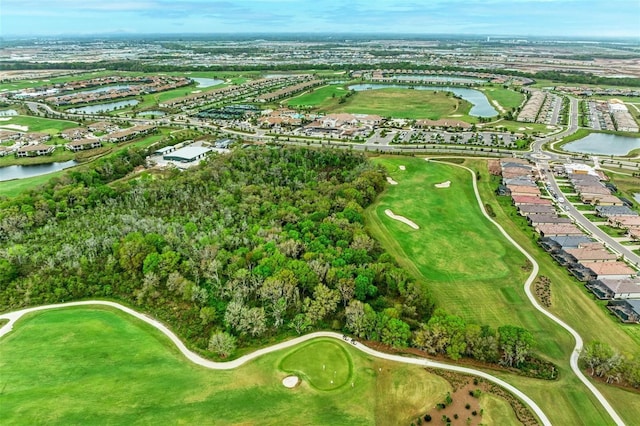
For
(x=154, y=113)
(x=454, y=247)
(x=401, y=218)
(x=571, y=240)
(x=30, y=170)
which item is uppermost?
(x=154, y=113)

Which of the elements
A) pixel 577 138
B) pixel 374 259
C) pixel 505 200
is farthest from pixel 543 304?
pixel 577 138

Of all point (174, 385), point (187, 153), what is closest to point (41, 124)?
point (187, 153)

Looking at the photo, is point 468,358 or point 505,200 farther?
point 505,200

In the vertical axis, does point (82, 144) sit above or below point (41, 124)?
below

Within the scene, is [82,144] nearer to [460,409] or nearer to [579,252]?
[460,409]

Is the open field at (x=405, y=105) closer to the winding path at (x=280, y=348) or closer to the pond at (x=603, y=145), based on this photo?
the pond at (x=603, y=145)

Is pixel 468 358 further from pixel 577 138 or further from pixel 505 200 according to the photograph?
pixel 577 138

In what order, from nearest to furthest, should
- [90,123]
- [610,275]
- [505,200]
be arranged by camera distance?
[610,275]
[505,200]
[90,123]

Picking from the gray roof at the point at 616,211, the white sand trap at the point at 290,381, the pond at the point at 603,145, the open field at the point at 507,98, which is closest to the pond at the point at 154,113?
the pond at the point at 603,145
